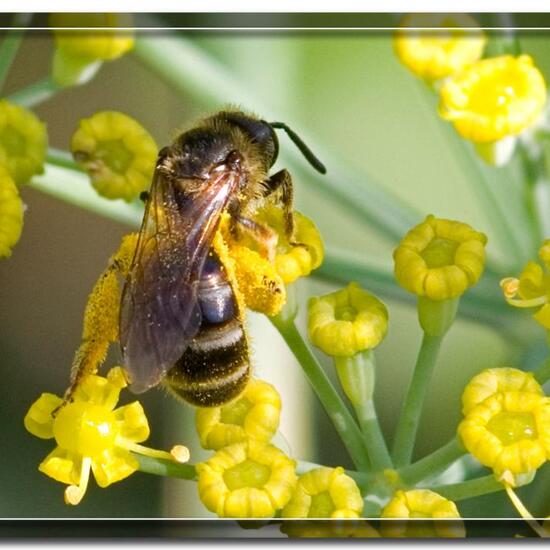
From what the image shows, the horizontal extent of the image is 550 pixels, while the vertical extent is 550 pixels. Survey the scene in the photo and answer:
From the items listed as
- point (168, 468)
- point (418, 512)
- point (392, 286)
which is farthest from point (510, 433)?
point (168, 468)

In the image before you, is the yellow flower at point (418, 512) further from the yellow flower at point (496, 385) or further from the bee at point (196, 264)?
the bee at point (196, 264)

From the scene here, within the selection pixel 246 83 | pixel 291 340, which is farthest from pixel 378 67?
pixel 291 340

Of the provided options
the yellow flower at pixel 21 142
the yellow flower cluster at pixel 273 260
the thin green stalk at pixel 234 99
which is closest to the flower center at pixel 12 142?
the yellow flower at pixel 21 142

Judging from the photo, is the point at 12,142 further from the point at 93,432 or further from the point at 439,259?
the point at 439,259

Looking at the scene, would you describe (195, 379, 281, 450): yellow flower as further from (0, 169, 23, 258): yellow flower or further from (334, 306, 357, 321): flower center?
(0, 169, 23, 258): yellow flower

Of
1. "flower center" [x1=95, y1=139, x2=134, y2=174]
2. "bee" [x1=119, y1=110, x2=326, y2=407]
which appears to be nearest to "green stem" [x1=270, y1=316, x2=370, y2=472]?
"bee" [x1=119, y1=110, x2=326, y2=407]

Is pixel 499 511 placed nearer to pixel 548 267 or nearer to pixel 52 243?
pixel 548 267
